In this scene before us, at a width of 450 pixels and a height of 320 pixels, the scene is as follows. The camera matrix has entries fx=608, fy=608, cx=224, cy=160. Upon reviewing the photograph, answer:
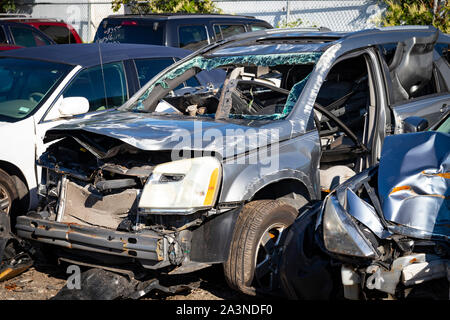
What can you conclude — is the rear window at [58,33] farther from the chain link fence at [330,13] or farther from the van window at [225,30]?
the van window at [225,30]

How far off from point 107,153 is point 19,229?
35.3 inches

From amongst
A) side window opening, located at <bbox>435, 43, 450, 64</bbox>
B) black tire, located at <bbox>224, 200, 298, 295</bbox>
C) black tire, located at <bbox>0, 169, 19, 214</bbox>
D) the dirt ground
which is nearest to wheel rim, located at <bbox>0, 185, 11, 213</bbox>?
black tire, located at <bbox>0, 169, 19, 214</bbox>

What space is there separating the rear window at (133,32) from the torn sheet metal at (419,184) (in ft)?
23.1

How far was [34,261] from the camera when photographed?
500 cm

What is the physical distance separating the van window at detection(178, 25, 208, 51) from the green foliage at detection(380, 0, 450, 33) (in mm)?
3738

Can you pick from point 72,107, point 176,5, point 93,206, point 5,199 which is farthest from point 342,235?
point 176,5

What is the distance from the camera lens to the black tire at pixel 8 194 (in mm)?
5496

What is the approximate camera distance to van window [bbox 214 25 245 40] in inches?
456

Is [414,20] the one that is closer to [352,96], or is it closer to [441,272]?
[352,96]

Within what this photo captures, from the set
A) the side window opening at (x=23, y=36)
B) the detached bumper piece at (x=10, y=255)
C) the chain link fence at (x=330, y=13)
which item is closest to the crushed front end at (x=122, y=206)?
the detached bumper piece at (x=10, y=255)

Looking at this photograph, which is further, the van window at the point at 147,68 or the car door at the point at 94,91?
the van window at the point at 147,68

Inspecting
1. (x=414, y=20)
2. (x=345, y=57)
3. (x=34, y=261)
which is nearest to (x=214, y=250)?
(x=34, y=261)

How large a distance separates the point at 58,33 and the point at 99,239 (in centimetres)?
1143

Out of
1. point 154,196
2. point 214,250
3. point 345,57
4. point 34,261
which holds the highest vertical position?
point 345,57
